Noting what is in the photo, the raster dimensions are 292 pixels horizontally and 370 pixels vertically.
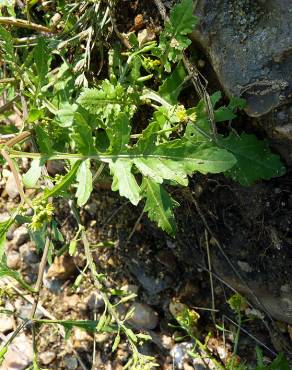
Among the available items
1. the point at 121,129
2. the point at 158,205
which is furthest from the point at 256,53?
the point at 158,205

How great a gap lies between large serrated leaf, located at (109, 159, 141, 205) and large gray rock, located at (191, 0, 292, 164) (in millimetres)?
649

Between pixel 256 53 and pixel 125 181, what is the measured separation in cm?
87

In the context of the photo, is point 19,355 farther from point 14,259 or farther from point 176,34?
point 176,34

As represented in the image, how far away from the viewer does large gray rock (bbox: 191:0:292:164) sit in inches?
88.5

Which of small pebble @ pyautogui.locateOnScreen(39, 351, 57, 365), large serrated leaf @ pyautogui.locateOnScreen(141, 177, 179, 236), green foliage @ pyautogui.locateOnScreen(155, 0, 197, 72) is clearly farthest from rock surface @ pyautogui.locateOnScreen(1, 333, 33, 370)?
green foliage @ pyautogui.locateOnScreen(155, 0, 197, 72)

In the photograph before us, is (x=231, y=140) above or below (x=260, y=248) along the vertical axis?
above

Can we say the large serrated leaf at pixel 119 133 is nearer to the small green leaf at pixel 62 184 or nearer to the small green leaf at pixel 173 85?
the small green leaf at pixel 62 184

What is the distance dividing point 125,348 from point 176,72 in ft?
6.09

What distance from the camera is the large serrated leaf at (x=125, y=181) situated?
2191 mm

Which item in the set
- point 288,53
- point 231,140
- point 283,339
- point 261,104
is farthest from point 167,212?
point 283,339

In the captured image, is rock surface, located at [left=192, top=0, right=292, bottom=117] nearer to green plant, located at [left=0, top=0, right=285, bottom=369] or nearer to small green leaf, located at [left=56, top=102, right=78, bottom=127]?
green plant, located at [left=0, top=0, right=285, bottom=369]

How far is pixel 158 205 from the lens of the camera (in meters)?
2.32

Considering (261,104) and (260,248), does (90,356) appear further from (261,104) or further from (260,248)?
(261,104)

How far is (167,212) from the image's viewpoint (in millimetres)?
2326
